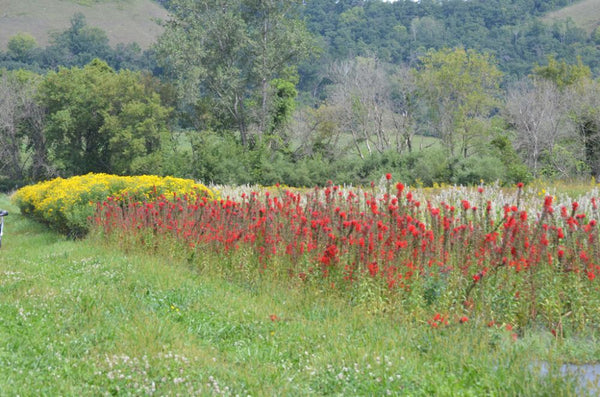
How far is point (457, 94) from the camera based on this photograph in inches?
1655

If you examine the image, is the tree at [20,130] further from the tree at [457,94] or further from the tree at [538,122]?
the tree at [538,122]

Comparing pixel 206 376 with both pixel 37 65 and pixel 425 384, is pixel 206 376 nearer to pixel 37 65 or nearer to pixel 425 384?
pixel 425 384

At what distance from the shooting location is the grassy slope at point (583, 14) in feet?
258

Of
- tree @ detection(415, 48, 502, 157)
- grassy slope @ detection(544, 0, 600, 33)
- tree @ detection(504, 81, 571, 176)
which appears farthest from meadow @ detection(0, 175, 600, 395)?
grassy slope @ detection(544, 0, 600, 33)

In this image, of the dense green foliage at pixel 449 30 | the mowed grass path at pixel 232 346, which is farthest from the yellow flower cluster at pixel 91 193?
the dense green foliage at pixel 449 30

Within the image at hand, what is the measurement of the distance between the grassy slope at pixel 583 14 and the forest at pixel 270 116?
44.4 metres

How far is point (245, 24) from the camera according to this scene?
32.6 meters

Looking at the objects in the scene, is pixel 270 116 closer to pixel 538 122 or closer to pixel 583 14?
pixel 538 122

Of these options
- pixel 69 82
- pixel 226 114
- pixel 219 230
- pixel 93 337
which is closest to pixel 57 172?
pixel 69 82

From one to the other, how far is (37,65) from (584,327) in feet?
229

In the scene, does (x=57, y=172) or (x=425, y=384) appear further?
(x=57, y=172)

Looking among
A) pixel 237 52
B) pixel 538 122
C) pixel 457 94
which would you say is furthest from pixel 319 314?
pixel 457 94

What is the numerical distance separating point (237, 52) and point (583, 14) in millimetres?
71529

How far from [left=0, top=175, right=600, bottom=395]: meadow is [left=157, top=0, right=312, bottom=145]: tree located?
84.5 feet
